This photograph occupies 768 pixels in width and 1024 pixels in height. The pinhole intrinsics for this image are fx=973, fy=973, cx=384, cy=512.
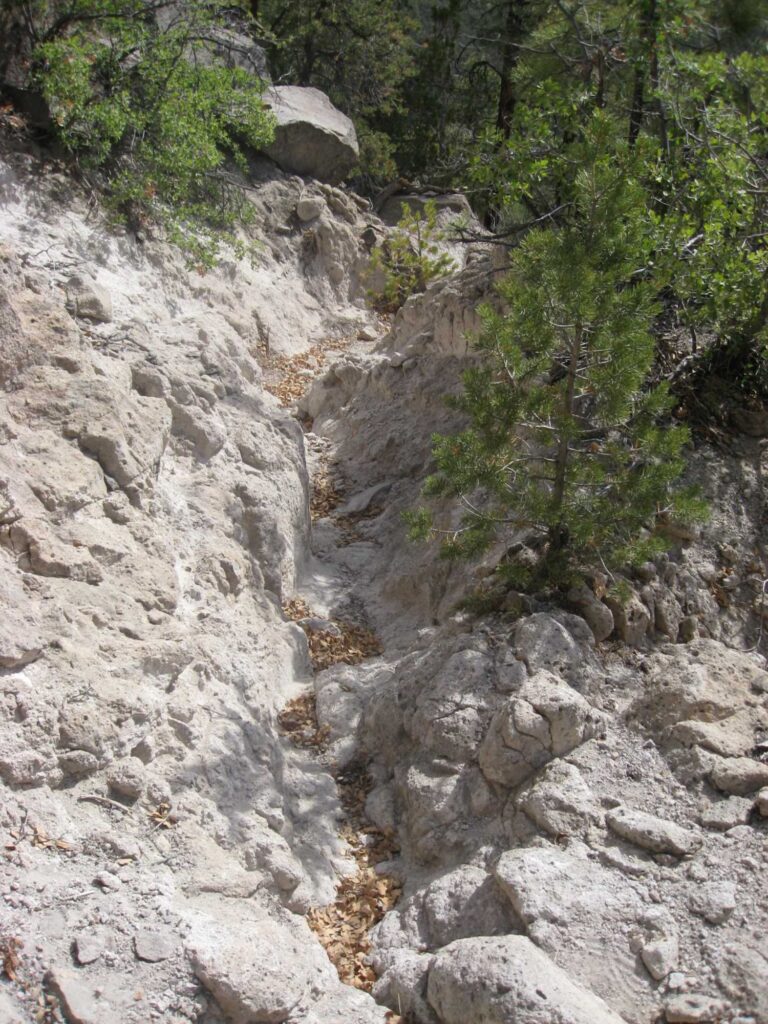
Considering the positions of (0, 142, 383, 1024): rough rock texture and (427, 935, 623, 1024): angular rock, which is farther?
(0, 142, 383, 1024): rough rock texture

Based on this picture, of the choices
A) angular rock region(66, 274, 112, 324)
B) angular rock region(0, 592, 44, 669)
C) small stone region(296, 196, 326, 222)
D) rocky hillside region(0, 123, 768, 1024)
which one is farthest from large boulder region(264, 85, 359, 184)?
angular rock region(0, 592, 44, 669)

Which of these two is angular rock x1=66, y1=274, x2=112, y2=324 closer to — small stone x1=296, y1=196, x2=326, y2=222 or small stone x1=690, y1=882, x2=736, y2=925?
small stone x1=690, y1=882, x2=736, y2=925

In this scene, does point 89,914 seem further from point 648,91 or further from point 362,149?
point 362,149

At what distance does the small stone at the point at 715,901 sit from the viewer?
12.0ft

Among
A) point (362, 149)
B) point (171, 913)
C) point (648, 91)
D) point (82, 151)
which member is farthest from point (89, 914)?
point (362, 149)

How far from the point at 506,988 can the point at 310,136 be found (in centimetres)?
1135

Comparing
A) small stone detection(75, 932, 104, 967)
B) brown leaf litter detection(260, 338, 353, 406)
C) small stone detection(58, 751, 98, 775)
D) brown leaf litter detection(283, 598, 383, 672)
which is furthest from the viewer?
brown leaf litter detection(260, 338, 353, 406)

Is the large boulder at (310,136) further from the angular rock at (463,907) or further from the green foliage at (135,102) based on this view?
the angular rock at (463,907)

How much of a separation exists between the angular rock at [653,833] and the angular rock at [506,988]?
0.68 m

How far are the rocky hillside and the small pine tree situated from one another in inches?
17.3

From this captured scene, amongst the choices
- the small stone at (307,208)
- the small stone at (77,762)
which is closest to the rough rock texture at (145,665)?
the small stone at (77,762)

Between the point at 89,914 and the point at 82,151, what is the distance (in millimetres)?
6794

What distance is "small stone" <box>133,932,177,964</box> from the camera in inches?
133

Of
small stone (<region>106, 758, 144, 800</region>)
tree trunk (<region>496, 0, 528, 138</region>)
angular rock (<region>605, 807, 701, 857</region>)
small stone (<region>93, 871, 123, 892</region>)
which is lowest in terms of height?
small stone (<region>93, 871, 123, 892</region>)
